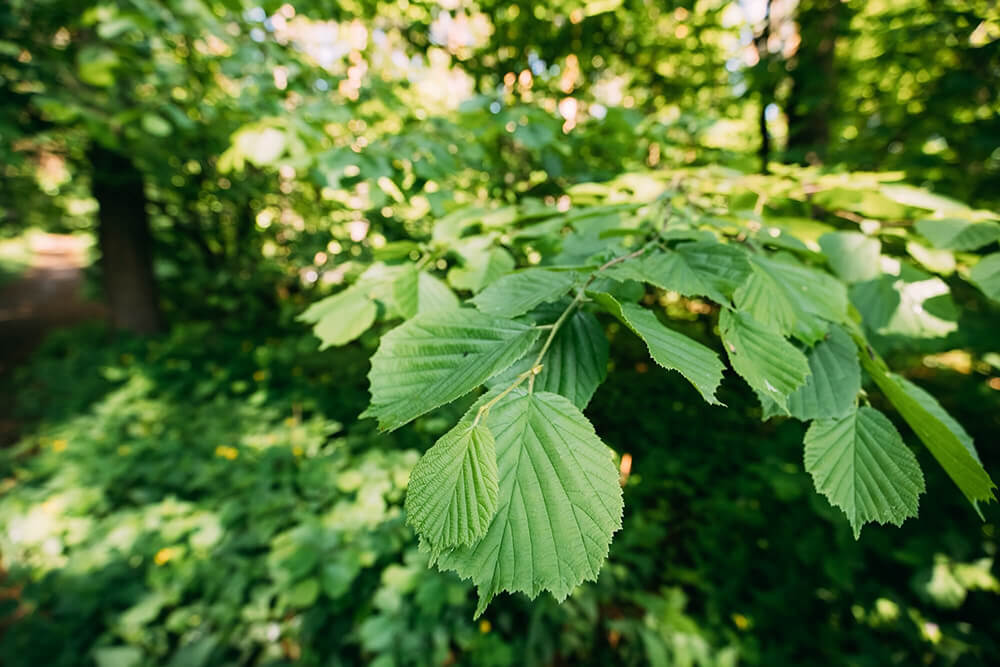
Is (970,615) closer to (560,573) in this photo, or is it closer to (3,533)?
(560,573)

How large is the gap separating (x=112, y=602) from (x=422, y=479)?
9.20 feet

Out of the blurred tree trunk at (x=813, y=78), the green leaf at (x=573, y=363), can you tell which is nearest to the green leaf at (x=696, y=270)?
the green leaf at (x=573, y=363)

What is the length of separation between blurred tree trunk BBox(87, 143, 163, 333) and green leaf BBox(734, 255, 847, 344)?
286 inches

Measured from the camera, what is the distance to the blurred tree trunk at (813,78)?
2.73 metres

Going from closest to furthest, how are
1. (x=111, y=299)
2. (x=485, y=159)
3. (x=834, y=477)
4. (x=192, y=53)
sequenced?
(x=834, y=477)
(x=485, y=159)
(x=192, y=53)
(x=111, y=299)

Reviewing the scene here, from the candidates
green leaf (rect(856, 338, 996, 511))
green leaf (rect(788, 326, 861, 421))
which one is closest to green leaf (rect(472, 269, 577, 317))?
green leaf (rect(788, 326, 861, 421))

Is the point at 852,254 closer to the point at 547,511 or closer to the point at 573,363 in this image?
the point at 573,363

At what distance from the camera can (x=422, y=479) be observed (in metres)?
0.58

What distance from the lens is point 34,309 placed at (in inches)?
395

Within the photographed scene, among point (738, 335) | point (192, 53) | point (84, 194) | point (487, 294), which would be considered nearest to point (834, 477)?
point (738, 335)

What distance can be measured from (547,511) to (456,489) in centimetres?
12

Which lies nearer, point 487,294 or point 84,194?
point 487,294

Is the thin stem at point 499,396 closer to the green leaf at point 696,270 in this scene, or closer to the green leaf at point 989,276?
the green leaf at point 696,270

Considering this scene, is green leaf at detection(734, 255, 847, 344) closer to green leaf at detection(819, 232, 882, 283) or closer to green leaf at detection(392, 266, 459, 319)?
green leaf at detection(819, 232, 882, 283)
